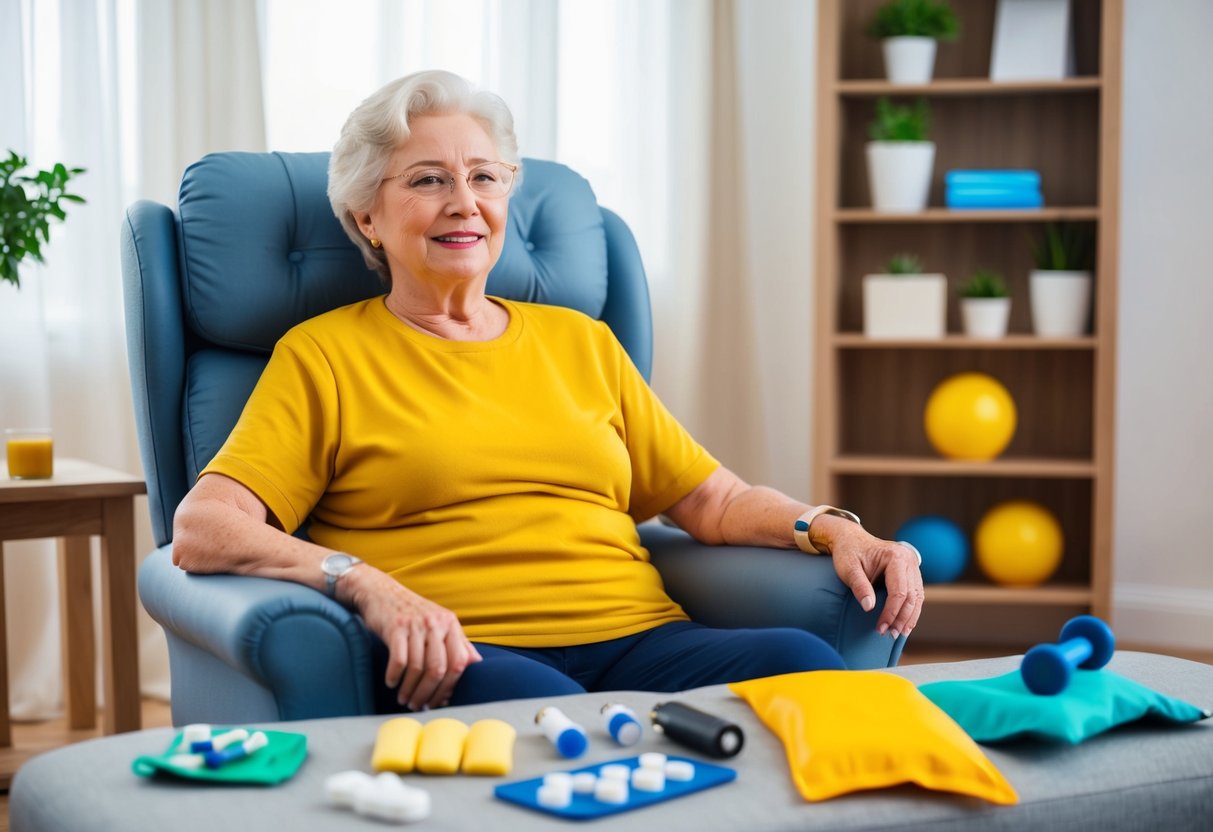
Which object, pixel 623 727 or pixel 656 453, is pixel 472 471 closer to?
pixel 656 453

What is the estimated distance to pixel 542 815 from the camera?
999 mm

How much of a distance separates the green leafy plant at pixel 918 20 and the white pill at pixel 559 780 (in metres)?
2.27

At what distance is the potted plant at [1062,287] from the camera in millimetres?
2875

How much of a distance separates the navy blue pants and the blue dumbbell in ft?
1.00

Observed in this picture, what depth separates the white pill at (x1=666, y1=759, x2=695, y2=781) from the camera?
1.06 m

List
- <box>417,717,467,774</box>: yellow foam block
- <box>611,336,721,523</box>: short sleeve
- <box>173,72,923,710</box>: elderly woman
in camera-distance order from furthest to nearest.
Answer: <box>611,336,721,523</box>: short sleeve, <box>173,72,923,710</box>: elderly woman, <box>417,717,467,774</box>: yellow foam block

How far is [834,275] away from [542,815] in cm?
213

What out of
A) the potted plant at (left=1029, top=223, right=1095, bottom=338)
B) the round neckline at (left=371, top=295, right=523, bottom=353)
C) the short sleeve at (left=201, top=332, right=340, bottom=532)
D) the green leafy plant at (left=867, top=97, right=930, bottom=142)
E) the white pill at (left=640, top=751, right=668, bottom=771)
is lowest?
the white pill at (left=640, top=751, right=668, bottom=771)

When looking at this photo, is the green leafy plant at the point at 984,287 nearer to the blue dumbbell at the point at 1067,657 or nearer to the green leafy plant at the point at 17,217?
the blue dumbbell at the point at 1067,657

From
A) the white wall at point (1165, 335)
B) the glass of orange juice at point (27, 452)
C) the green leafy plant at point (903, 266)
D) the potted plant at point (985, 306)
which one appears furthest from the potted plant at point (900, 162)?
the glass of orange juice at point (27, 452)

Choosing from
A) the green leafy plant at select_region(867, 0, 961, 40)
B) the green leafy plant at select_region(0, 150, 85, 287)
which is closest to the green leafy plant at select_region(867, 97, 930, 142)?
the green leafy plant at select_region(867, 0, 961, 40)

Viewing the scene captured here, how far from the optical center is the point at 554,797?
1.00 meters

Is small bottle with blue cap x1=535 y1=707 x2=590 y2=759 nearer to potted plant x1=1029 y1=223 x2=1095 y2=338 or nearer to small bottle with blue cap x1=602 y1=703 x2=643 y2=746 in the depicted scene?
small bottle with blue cap x1=602 y1=703 x2=643 y2=746

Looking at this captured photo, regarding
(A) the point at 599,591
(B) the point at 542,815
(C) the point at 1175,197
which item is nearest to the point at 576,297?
(A) the point at 599,591
